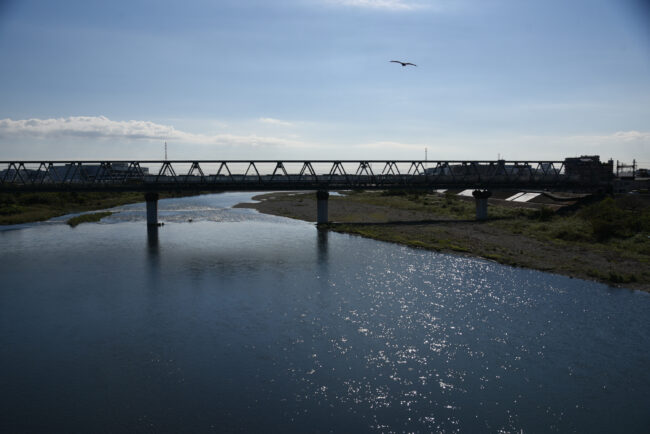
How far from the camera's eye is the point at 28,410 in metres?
17.4

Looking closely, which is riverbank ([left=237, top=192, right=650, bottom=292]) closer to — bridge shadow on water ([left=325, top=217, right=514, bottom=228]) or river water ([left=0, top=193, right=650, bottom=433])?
bridge shadow on water ([left=325, top=217, right=514, bottom=228])

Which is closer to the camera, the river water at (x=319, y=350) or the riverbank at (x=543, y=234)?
the river water at (x=319, y=350)

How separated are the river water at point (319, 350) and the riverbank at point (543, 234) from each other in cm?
519

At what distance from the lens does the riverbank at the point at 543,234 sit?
133ft

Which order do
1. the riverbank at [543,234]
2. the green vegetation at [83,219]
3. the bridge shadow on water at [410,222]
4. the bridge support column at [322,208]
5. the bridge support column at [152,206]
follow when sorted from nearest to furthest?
the riverbank at [543,234] < the bridge shadow on water at [410,222] < the bridge support column at [152,206] < the bridge support column at [322,208] < the green vegetation at [83,219]

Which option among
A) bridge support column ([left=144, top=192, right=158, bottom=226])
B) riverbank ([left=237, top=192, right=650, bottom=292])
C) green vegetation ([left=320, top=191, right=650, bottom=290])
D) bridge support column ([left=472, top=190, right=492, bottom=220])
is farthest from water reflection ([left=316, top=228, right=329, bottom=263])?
bridge support column ([left=472, top=190, right=492, bottom=220])

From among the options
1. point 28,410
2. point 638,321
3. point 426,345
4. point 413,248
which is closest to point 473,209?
point 413,248

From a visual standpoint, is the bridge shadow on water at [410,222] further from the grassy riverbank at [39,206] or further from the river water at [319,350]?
the grassy riverbank at [39,206]

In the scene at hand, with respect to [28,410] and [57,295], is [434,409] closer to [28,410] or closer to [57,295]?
[28,410]

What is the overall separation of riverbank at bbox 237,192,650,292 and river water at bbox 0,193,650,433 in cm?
519

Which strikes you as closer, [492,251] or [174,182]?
[492,251]

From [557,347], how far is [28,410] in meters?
25.8

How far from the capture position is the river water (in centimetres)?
1717

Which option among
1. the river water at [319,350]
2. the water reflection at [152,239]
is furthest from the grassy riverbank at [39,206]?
the river water at [319,350]
